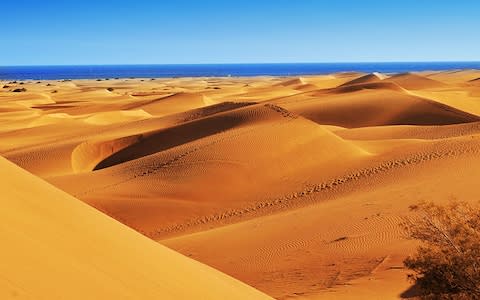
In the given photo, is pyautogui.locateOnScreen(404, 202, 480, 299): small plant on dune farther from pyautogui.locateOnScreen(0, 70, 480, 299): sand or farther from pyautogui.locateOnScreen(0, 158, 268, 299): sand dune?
pyautogui.locateOnScreen(0, 158, 268, 299): sand dune

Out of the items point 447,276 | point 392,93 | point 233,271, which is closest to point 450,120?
point 392,93

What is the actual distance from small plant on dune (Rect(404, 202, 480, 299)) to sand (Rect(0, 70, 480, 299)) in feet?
4.53

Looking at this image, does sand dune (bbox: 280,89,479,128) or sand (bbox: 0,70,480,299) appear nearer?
sand (bbox: 0,70,480,299)

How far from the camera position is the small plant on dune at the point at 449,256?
726cm

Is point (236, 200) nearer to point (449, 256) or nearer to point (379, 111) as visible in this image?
point (449, 256)

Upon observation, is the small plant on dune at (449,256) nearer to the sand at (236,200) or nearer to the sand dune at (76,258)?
the sand at (236,200)

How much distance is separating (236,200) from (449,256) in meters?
10.2

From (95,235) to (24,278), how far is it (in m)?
1.82

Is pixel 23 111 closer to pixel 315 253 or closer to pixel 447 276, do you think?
pixel 315 253

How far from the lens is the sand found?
5.94 m

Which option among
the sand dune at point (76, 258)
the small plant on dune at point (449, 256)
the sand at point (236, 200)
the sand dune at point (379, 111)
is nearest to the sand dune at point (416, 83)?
the sand dune at point (379, 111)

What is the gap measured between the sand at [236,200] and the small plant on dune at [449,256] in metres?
1.38

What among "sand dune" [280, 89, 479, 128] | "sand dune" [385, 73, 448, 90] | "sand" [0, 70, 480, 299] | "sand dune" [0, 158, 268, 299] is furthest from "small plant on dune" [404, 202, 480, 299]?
"sand dune" [385, 73, 448, 90]

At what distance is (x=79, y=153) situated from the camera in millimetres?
25844
